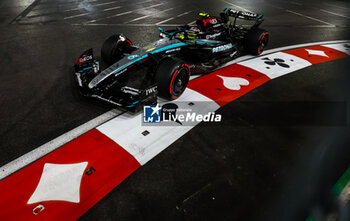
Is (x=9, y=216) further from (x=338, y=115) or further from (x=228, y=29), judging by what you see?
(x=228, y=29)

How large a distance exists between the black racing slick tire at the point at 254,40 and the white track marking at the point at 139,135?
9.16 feet

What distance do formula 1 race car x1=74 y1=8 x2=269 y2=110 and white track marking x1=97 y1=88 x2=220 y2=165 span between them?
0.90 feet

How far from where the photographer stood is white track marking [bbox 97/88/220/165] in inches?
115

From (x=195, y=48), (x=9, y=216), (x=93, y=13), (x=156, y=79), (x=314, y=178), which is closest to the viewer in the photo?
(x=9, y=216)

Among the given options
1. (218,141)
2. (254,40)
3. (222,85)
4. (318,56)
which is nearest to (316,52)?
(318,56)

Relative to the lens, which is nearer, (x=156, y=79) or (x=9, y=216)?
(x=9, y=216)

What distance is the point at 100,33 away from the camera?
712cm

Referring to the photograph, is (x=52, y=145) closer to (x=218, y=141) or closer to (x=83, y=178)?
(x=83, y=178)

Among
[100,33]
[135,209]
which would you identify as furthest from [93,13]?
[135,209]

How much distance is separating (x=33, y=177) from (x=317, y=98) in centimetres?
466

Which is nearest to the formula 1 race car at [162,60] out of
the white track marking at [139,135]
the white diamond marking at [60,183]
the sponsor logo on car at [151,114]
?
the sponsor logo on car at [151,114]

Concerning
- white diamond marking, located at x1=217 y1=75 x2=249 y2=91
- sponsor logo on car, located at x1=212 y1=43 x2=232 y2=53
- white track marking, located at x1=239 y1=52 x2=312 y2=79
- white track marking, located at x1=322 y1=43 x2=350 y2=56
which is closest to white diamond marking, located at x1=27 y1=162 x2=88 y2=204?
white diamond marking, located at x1=217 y1=75 x2=249 y2=91

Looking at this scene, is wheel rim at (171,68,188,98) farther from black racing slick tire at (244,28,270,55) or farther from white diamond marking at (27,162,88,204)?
black racing slick tire at (244,28,270,55)

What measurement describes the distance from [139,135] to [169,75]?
41.0 inches
